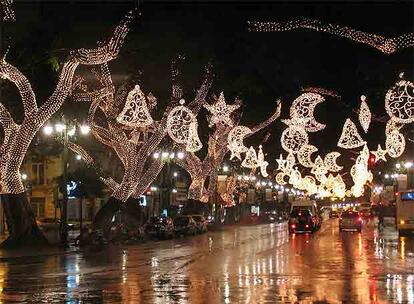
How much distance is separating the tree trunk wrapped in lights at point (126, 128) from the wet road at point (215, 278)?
694cm

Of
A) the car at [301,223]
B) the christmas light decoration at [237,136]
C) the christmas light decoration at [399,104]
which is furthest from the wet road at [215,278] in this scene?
the car at [301,223]

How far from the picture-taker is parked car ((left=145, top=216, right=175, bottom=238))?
50547mm

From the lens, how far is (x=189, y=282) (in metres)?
20.0

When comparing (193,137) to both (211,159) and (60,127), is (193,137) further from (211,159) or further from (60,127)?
(211,159)

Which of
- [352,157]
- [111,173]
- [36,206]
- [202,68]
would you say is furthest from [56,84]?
[352,157]

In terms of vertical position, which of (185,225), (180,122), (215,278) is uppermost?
(180,122)

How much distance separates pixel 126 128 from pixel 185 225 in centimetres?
1812

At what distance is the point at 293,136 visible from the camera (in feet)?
135

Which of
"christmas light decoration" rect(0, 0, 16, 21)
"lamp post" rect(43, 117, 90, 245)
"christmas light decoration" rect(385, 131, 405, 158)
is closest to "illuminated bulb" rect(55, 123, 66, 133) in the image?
"lamp post" rect(43, 117, 90, 245)

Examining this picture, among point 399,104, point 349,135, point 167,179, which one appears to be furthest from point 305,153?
point 399,104

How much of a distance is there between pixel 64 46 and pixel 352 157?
213 feet

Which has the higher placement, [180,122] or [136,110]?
[180,122]

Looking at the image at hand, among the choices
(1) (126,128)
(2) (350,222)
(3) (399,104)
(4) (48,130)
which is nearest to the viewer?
(3) (399,104)

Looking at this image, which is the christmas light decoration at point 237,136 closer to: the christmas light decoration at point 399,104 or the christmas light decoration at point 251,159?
the christmas light decoration at point 251,159
